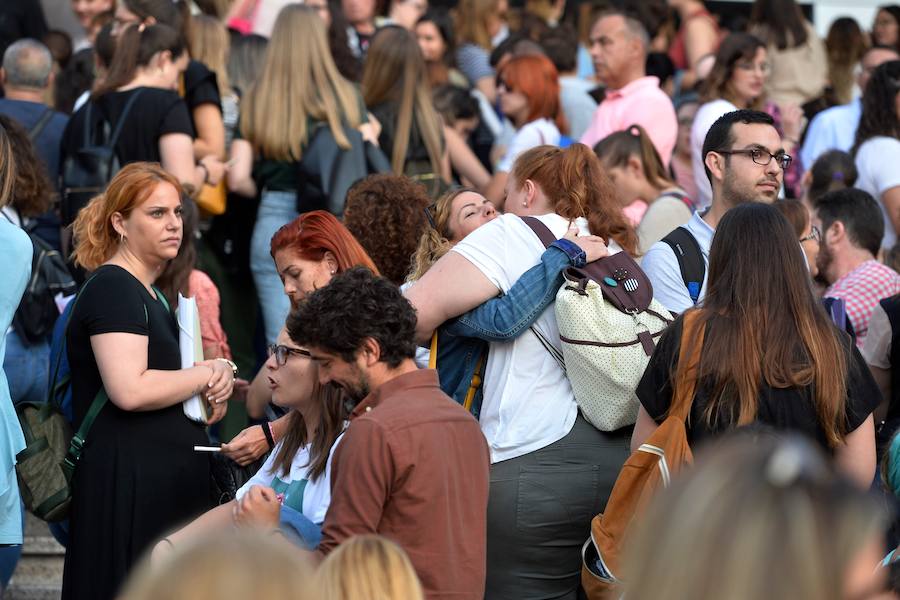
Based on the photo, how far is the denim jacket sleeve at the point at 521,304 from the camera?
3.95 m

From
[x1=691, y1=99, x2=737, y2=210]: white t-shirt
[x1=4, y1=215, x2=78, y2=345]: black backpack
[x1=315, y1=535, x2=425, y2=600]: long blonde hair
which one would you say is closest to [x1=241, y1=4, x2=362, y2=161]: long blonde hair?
[x1=4, y1=215, x2=78, y2=345]: black backpack

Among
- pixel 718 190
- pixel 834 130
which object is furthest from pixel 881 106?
pixel 718 190

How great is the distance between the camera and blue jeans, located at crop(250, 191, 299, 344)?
Result: 6.58 meters

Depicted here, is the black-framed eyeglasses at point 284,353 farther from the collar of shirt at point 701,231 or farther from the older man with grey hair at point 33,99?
the older man with grey hair at point 33,99

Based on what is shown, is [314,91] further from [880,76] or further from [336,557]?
[336,557]

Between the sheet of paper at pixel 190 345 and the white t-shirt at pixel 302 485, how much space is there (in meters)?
0.72

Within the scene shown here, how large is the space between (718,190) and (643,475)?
4.86 feet

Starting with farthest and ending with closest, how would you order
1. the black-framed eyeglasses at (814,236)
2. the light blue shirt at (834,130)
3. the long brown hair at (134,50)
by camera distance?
the light blue shirt at (834,130)
the long brown hair at (134,50)
the black-framed eyeglasses at (814,236)

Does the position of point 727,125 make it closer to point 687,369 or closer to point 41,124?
point 687,369

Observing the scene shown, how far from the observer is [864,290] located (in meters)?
5.32

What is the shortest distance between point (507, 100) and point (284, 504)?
13.5 ft

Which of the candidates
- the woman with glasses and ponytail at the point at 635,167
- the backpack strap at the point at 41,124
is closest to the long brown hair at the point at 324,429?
the woman with glasses and ponytail at the point at 635,167

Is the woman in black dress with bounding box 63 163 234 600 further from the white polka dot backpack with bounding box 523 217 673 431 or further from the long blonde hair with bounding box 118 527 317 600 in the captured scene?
the long blonde hair with bounding box 118 527 317 600

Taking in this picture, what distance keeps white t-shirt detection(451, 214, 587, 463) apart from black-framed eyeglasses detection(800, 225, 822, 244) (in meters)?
1.65
